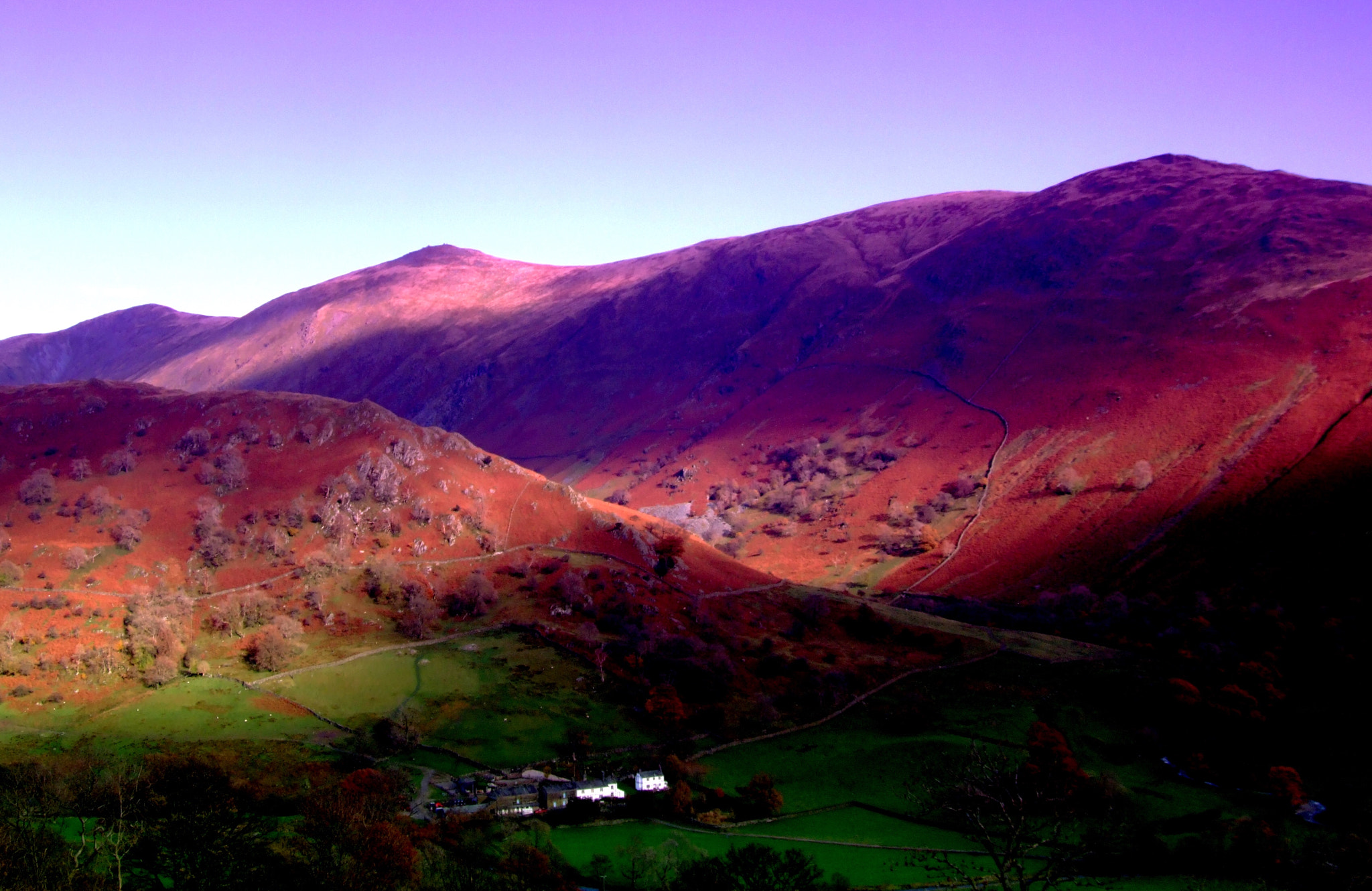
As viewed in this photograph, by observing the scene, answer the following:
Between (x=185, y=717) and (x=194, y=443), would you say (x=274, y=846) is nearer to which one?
(x=185, y=717)

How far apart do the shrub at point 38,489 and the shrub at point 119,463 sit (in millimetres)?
4300

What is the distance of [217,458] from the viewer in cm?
8625

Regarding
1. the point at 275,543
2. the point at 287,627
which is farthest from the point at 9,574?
the point at 287,627

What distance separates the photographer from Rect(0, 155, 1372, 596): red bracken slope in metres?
108

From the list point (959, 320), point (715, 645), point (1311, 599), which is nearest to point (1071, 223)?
point (959, 320)

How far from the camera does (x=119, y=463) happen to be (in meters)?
85.0

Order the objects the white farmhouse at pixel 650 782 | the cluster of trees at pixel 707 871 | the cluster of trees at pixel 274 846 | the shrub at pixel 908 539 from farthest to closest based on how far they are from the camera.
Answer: the shrub at pixel 908 539 → the white farmhouse at pixel 650 782 → the cluster of trees at pixel 707 871 → the cluster of trees at pixel 274 846

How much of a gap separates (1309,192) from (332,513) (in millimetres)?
162167

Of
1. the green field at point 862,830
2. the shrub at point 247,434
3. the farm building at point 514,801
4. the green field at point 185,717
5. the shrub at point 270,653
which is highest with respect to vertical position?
the shrub at point 247,434

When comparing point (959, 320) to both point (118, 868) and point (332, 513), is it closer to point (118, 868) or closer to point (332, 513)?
point (332, 513)

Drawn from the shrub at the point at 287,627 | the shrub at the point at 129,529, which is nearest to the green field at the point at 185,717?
the shrub at the point at 287,627

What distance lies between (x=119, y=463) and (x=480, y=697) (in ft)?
153

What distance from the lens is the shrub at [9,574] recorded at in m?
68.1

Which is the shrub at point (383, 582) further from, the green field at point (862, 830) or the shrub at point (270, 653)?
the green field at point (862, 830)
